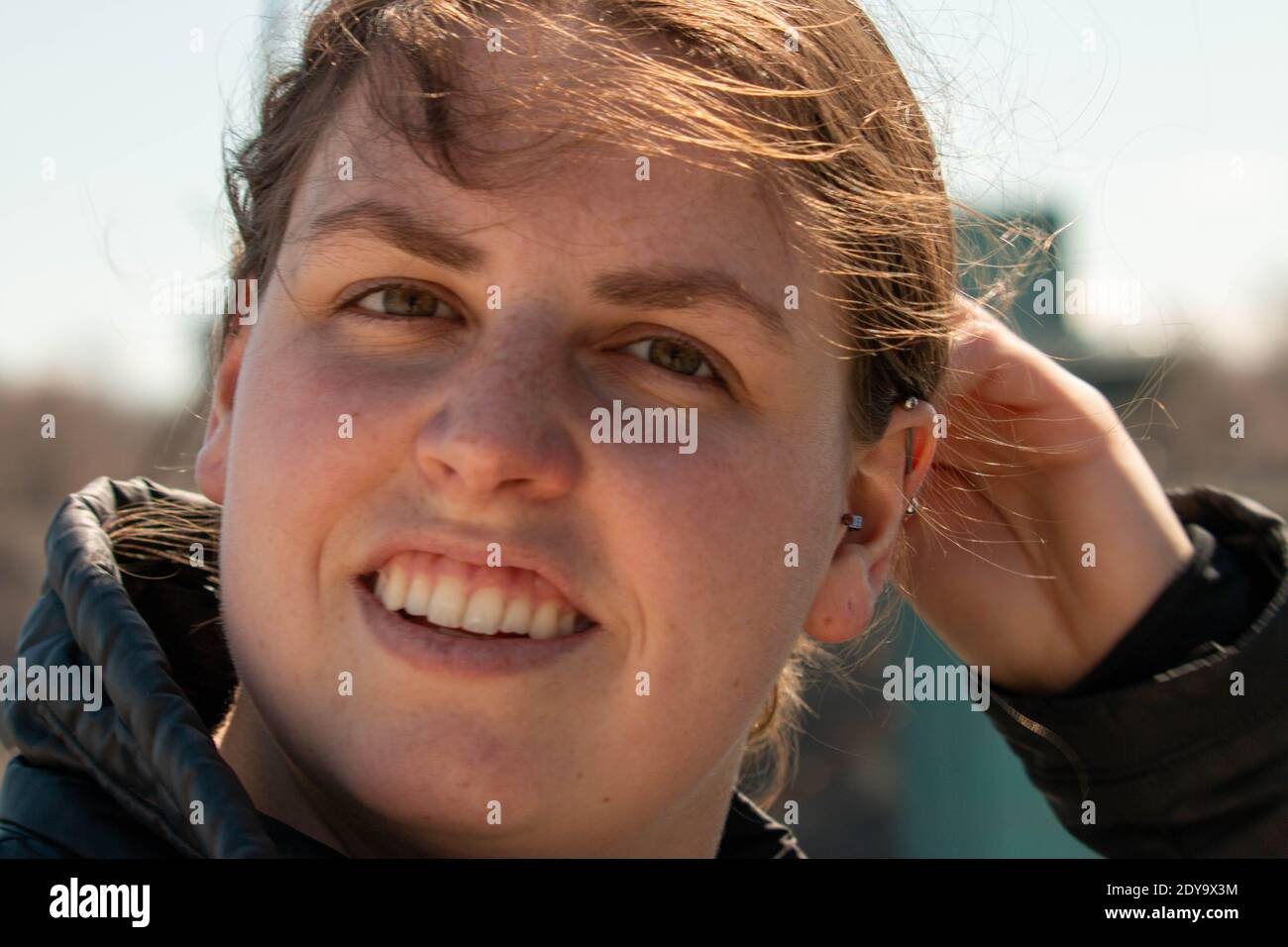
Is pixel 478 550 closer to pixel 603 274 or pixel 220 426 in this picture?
pixel 603 274

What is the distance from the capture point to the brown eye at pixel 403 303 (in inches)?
68.7

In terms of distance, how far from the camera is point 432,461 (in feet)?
5.18

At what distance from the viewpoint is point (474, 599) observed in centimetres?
160

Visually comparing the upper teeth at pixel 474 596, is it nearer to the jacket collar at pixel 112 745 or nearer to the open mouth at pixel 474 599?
the open mouth at pixel 474 599

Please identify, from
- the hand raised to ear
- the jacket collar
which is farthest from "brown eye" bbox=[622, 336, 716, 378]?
the hand raised to ear

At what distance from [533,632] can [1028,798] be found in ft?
11.7

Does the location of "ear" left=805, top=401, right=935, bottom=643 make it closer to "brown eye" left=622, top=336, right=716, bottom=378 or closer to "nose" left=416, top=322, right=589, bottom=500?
"brown eye" left=622, top=336, right=716, bottom=378

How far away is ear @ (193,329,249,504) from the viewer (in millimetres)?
2002

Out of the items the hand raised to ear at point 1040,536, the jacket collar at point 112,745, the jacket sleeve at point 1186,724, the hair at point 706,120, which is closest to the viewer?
the jacket collar at point 112,745

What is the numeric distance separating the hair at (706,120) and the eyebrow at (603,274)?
82mm

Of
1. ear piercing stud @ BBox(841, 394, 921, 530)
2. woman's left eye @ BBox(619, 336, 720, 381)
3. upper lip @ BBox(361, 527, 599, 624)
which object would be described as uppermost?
woman's left eye @ BBox(619, 336, 720, 381)

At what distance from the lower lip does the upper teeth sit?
0.7 inches

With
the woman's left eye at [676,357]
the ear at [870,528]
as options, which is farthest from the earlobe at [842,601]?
the woman's left eye at [676,357]
